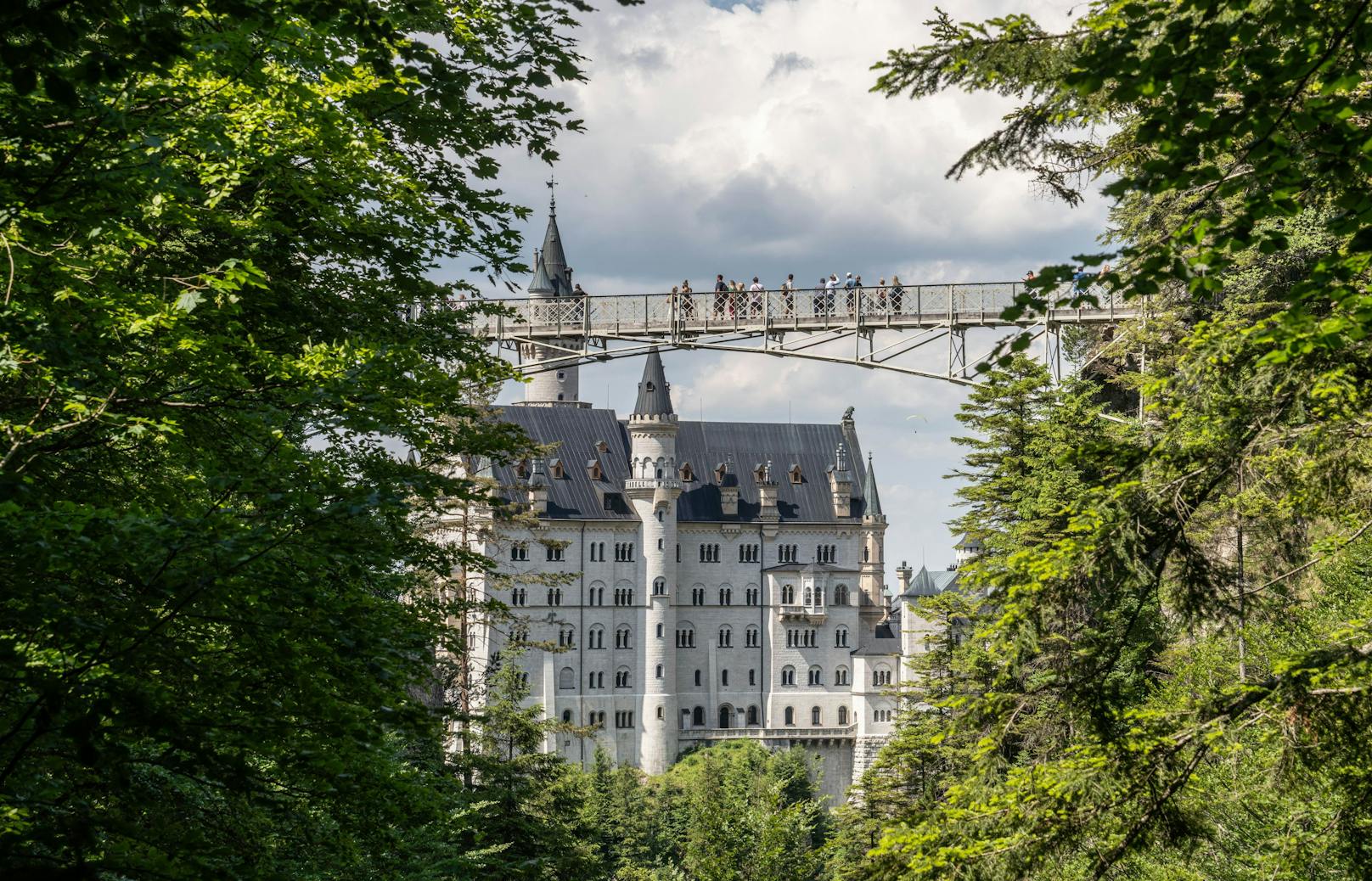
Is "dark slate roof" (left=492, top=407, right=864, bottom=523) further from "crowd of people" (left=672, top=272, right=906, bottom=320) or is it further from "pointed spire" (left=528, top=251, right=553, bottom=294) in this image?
"crowd of people" (left=672, top=272, right=906, bottom=320)

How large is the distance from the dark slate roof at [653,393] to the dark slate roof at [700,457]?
268 centimetres

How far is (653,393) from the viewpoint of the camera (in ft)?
314

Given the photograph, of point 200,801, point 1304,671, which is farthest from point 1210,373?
point 200,801

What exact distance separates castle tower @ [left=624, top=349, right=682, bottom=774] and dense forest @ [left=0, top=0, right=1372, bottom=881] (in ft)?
254

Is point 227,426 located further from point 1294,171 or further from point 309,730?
point 1294,171

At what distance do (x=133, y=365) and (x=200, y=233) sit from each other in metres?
3.43

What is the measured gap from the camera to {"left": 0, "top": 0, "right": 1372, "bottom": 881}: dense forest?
6.74 meters

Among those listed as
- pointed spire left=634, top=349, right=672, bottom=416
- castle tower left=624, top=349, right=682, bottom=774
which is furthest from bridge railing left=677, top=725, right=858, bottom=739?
pointed spire left=634, top=349, right=672, bottom=416

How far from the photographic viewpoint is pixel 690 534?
97.9 metres

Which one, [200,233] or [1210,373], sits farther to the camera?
[200,233]

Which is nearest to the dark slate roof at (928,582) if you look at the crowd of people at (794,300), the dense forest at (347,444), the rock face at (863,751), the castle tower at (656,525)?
the rock face at (863,751)

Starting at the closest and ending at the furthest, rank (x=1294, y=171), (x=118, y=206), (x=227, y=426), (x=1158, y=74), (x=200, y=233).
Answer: (x=1158, y=74) < (x=1294, y=171) < (x=118, y=206) < (x=227, y=426) < (x=200, y=233)

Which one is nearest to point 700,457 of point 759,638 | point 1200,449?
point 759,638

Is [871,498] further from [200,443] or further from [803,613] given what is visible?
[200,443]
